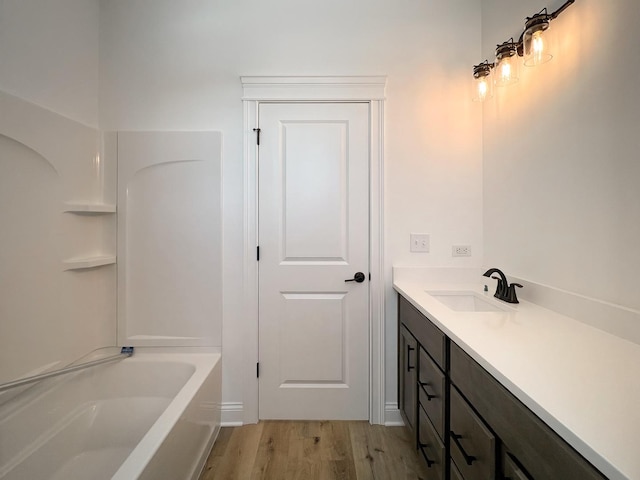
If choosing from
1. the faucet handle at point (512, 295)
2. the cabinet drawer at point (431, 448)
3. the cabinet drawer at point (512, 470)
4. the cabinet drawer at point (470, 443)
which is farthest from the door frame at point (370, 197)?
the cabinet drawer at point (512, 470)

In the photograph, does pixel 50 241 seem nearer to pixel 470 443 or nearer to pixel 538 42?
pixel 470 443

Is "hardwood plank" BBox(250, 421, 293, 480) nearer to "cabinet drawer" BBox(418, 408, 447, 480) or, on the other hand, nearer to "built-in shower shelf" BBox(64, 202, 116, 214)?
"cabinet drawer" BBox(418, 408, 447, 480)

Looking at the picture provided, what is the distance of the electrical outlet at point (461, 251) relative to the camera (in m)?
2.05

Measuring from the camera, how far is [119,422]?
178cm

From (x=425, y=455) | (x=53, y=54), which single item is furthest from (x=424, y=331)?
(x=53, y=54)

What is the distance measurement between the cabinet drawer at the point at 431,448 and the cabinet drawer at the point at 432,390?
46mm

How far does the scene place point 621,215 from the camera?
1.12m

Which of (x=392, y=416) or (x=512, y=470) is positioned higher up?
Result: (x=512, y=470)

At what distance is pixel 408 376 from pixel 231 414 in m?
1.17

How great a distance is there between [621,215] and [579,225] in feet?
0.59

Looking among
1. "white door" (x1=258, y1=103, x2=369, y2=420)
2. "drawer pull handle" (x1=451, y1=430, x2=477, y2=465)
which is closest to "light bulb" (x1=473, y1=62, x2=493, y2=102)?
"white door" (x1=258, y1=103, x2=369, y2=420)

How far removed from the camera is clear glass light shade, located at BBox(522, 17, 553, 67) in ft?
4.57

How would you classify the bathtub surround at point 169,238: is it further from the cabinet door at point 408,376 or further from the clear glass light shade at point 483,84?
the clear glass light shade at point 483,84

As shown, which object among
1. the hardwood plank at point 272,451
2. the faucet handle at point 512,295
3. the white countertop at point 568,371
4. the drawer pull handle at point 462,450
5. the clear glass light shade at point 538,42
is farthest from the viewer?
the hardwood plank at point 272,451
